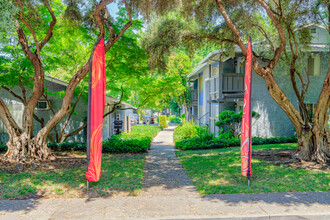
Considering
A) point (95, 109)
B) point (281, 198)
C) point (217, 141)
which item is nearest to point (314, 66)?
point (217, 141)

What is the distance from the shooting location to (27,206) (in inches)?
230

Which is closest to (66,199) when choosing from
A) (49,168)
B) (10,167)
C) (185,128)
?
(49,168)

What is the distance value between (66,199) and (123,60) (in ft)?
28.0

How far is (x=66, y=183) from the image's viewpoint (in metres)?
7.41

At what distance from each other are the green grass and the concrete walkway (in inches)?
17.0

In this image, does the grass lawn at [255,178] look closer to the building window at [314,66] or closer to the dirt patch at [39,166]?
the dirt patch at [39,166]

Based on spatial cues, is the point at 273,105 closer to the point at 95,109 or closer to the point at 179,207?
the point at 179,207

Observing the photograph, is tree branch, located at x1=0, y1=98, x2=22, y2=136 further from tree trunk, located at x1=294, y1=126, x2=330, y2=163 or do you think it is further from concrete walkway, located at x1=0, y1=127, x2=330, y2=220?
tree trunk, located at x1=294, y1=126, x2=330, y2=163

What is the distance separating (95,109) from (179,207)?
9.86ft

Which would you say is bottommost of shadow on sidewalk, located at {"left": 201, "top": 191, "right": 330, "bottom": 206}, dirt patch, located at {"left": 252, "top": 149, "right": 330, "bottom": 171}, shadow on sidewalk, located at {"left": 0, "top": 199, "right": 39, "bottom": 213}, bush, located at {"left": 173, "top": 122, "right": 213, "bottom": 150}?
shadow on sidewalk, located at {"left": 0, "top": 199, "right": 39, "bottom": 213}

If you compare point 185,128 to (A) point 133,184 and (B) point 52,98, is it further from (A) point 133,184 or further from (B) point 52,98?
(A) point 133,184

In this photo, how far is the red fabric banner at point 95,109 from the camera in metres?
6.51

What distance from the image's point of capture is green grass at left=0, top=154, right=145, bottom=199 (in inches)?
263

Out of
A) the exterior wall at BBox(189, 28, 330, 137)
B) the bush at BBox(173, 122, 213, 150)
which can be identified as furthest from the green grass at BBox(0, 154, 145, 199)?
the exterior wall at BBox(189, 28, 330, 137)
